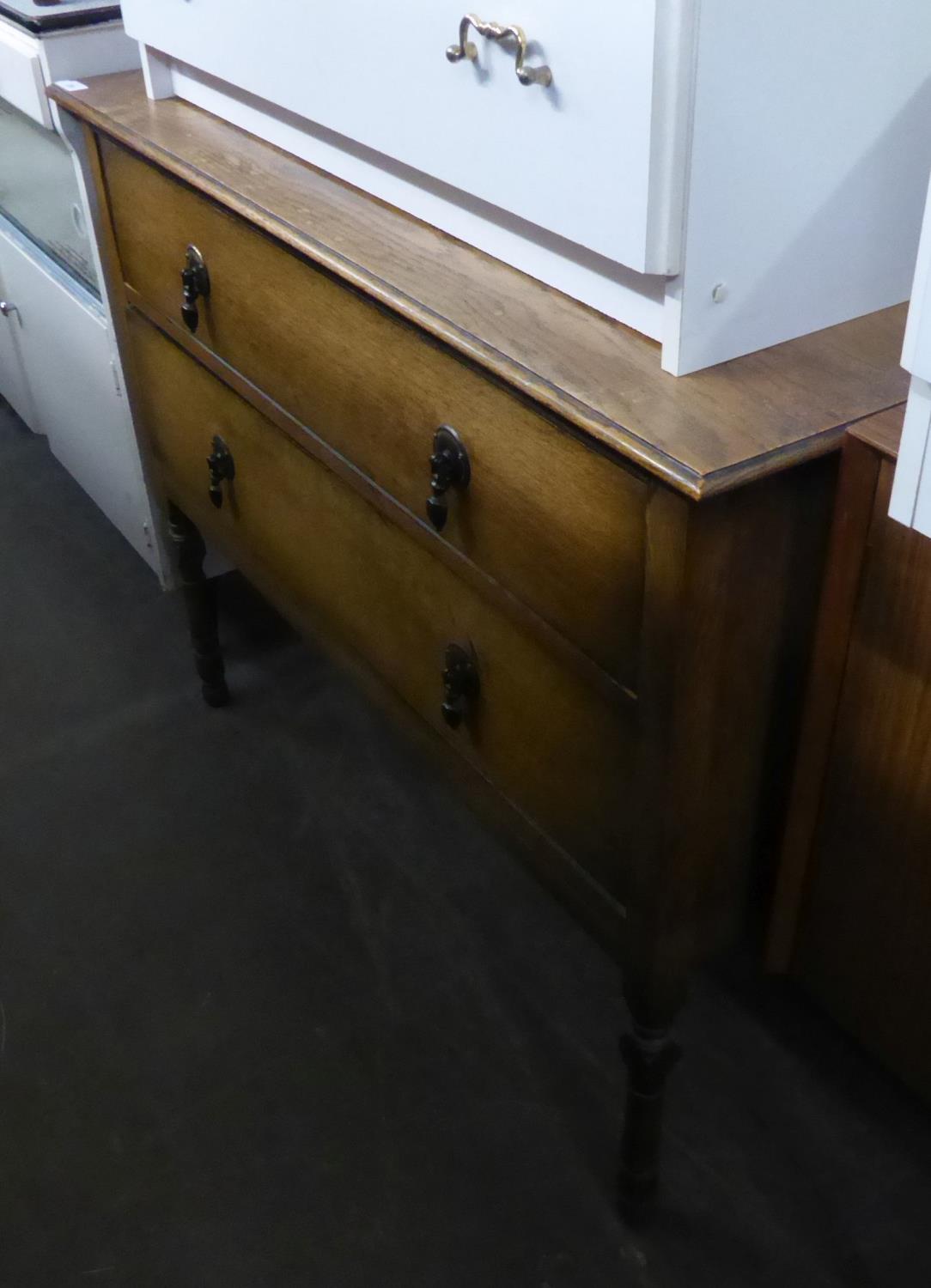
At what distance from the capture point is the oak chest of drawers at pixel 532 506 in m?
0.75

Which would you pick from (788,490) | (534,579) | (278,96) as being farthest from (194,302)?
(788,490)

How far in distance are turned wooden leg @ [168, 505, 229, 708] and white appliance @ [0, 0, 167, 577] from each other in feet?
0.65

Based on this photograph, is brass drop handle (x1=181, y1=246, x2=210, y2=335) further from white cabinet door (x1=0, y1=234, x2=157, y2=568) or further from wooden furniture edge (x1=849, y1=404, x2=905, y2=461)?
wooden furniture edge (x1=849, y1=404, x2=905, y2=461)

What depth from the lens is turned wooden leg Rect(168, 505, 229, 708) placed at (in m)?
1.52

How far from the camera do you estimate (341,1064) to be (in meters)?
1.26

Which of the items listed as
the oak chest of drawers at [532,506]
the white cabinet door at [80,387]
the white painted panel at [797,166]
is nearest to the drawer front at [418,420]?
the oak chest of drawers at [532,506]

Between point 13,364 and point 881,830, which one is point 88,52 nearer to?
point 13,364

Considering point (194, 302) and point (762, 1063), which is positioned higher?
point (194, 302)

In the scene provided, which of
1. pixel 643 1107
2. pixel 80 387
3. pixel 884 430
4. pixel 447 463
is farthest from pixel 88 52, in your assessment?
pixel 643 1107

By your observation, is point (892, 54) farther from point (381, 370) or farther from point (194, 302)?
point (194, 302)

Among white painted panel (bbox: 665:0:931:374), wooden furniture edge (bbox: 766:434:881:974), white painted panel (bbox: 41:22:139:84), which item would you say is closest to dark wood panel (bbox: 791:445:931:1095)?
wooden furniture edge (bbox: 766:434:881:974)

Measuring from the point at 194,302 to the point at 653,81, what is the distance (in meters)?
0.61

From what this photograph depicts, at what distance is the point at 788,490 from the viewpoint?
0.76 m

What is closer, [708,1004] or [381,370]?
[381,370]
